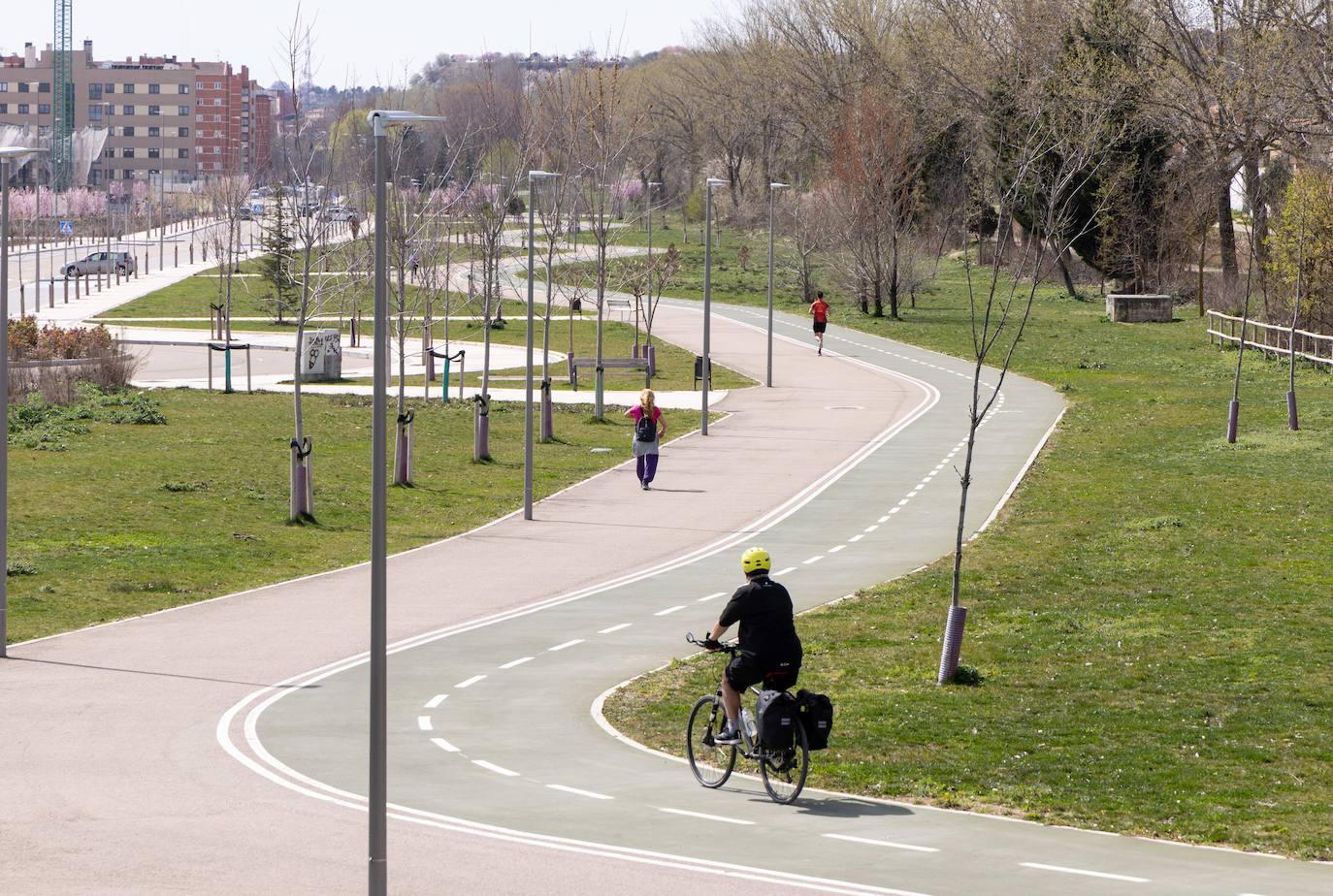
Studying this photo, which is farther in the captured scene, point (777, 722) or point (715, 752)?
point (715, 752)

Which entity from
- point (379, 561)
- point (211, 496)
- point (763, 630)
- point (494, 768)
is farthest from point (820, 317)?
point (379, 561)

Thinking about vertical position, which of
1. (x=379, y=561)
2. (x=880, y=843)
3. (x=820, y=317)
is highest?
(x=379, y=561)

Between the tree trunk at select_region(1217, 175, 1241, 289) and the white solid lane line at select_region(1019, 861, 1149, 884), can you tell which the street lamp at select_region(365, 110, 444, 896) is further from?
the tree trunk at select_region(1217, 175, 1241, 289)

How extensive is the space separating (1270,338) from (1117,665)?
41.2 meters

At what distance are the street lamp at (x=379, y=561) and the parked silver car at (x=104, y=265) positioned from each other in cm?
8126

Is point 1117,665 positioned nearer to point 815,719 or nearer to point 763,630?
point 815,719

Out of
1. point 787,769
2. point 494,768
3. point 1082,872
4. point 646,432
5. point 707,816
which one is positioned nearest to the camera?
point 1082,872

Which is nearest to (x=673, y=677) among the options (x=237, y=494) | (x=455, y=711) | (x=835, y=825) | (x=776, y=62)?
(x=455, y=711)

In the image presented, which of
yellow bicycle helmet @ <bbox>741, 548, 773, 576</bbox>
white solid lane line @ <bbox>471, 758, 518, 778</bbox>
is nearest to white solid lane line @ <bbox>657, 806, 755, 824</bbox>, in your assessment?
white solid lane line @ <bbox>471, 758, 518, 778</bbox>

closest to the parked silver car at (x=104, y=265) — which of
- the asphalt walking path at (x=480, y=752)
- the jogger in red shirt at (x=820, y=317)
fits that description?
the jogger in red shirt at (x=820, y=317)

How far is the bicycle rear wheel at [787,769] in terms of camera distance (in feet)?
43.5

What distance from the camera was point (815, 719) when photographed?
13.2 m

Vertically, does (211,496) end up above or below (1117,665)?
below

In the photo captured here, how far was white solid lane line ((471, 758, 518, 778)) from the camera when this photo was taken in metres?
14.4
